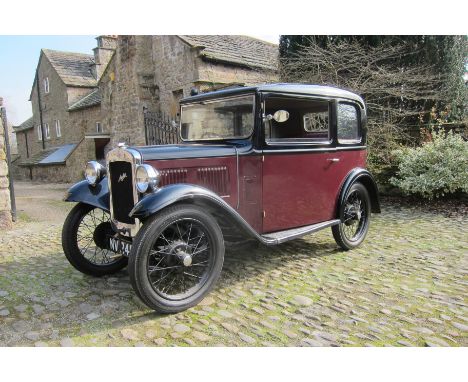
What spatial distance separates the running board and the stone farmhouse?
2853 millimetres

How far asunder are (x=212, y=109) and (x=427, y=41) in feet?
25.4

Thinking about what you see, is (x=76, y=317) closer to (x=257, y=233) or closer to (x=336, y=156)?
(x=257, y=233)

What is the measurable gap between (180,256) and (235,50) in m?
10.5

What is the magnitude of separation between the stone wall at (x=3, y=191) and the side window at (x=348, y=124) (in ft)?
18.3

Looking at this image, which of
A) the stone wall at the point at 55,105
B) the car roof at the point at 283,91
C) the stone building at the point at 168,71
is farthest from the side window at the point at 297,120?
the stone wall at the point at 55,105

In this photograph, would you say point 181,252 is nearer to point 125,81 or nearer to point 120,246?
point 120,246

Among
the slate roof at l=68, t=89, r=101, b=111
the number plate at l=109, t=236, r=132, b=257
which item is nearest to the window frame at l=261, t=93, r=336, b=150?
the number plate at l=109, t=236, r=132, b=257

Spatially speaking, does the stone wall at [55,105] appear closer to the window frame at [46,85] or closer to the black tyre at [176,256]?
the window frame at [46,85]

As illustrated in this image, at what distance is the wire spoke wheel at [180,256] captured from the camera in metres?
3.01

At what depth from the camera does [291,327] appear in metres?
2.75

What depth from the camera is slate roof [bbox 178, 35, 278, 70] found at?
10.8 meters

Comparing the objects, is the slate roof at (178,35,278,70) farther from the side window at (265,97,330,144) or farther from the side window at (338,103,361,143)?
the side window at (338,103,361,143)

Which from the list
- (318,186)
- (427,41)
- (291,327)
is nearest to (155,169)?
(291,327)

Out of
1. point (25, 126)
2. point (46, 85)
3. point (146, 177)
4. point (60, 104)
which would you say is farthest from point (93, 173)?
point (25, 126)
